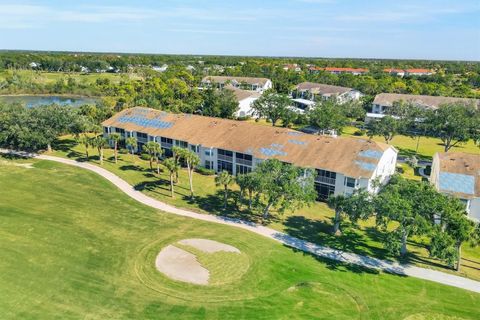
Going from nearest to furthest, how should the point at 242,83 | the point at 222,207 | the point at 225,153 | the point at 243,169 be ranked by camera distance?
the point at 222,207
the point at 243,169
the point at 225,153
the point at 242,83

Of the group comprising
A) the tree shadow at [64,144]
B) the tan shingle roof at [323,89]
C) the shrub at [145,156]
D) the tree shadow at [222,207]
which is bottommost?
the tree shadow at [222,207]

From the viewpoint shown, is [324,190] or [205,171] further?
[205,171]

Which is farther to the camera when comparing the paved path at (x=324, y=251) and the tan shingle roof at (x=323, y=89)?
the tan shingle roof at (x=323, y=89)

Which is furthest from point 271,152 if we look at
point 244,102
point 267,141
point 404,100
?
point 404,100

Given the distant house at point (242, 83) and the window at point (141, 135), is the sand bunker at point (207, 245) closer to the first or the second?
the window at point (141, 135)

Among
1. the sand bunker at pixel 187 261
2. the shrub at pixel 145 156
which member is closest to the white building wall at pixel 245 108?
the shrub at pixel 145 156

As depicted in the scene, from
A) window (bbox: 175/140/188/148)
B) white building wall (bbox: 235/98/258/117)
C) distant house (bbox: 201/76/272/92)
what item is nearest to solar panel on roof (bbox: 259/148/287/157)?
window (bbox: 175/140/188/148)

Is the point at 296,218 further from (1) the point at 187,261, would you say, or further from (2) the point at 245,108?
(2) the point at 245,108
